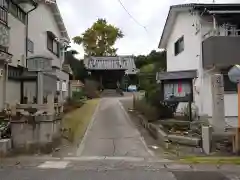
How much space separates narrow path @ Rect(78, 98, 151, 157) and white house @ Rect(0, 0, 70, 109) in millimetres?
4034

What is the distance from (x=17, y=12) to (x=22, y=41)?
1.63 m

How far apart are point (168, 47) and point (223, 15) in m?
8.77

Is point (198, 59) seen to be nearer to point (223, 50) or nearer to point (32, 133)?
point (223, 50)

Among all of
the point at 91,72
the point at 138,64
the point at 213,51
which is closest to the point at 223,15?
the point at 213,51

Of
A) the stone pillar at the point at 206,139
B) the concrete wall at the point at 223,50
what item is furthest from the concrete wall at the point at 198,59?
the stone pillar at the point at 206,139

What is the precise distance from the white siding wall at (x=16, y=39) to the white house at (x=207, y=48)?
8733 mm

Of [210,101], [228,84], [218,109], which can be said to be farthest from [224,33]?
[218,109]

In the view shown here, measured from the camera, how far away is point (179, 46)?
2409cm

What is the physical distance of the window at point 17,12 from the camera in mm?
18122

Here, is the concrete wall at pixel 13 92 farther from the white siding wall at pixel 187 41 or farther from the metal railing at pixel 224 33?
the metal railing at pixel 224 33

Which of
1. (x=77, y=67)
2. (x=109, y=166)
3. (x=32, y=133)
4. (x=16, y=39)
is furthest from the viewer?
(x=77, y=67)

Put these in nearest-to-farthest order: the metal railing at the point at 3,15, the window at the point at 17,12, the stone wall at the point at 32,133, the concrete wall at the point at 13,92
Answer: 1. the stone wall at the point at 32,133
2. the metal railing at the point at 3,15
3. the concrete wall at the point at 13,92
4. the window at the point at 17,12

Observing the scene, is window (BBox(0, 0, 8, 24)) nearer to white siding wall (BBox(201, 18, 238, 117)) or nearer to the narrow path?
the narrow path

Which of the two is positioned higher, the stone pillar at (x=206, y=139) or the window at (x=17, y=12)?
the window at (x=17, y=12)
